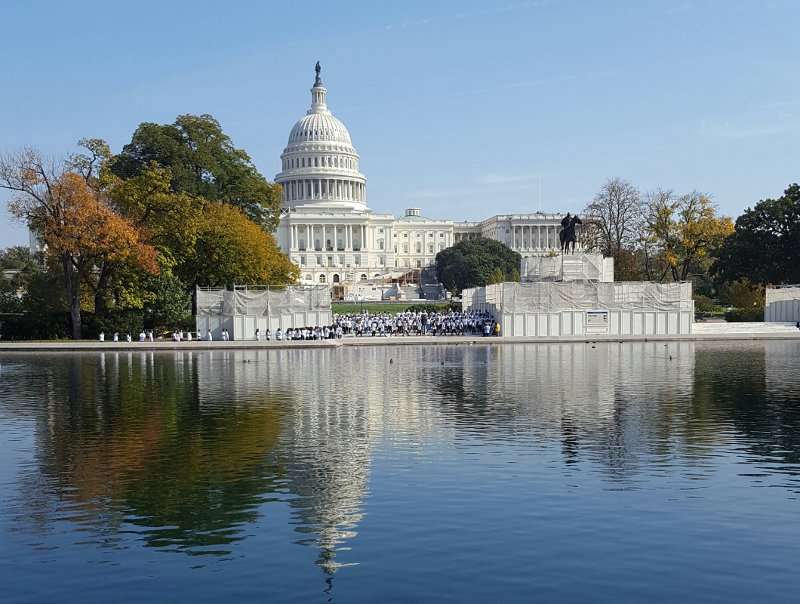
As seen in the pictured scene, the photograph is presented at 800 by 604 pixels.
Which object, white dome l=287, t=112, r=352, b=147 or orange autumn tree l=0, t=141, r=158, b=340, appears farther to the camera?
white dome l=287, t=112, r=352, b=147

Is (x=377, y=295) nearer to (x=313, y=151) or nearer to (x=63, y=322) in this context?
(x=313, y=151)

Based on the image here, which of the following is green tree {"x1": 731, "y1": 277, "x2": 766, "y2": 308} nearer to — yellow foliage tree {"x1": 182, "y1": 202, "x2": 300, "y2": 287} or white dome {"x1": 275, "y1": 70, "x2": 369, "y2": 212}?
yellow foliage tree {"x1": 182, "y1": 202, "x2": 300, "y2": 287}

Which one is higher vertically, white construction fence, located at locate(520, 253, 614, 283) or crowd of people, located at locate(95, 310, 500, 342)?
white construction fence, located at locate(520, 253, 614, 283)

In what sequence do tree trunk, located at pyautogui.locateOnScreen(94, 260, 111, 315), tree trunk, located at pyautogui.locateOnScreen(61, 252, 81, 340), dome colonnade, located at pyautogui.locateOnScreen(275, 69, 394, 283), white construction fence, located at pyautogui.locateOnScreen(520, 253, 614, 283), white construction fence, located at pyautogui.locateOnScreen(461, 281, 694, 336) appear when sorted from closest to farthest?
tree trunk, located at pyautogui.locateOnScreen(61, 252, 81, 340), tree trunk, located at pyautogui.locateOnScreen(94, 260, 111, 315), white construction fence, located at pyautogui.locateOnScreen(461, 281, 694, 336), white construction fence, located at pyautogui.locateOnScreen(520, 253, 614, 283), dome colonnade, located at pyautogui.locateOnScreen(275, 69, 394, 283)

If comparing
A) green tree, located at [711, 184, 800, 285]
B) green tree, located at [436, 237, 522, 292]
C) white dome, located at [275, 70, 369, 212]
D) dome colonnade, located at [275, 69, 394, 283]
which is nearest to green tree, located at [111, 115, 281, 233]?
green tree, located at [711, 184, 800, 285]

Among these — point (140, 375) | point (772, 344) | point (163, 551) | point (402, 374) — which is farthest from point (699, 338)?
point (163, 551)

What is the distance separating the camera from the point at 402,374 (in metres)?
27.8

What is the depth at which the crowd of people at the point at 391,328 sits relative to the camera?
48406mm

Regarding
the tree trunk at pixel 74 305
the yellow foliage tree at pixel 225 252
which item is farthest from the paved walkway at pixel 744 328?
the tree trunk at pixel 74 305

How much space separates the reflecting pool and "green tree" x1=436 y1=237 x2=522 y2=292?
315 ft

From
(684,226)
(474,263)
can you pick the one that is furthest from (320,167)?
(684,226)

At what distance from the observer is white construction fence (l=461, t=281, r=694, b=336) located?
50.3 metres

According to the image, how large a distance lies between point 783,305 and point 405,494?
51958 mm

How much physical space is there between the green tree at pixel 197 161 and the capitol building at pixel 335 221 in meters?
97.3
